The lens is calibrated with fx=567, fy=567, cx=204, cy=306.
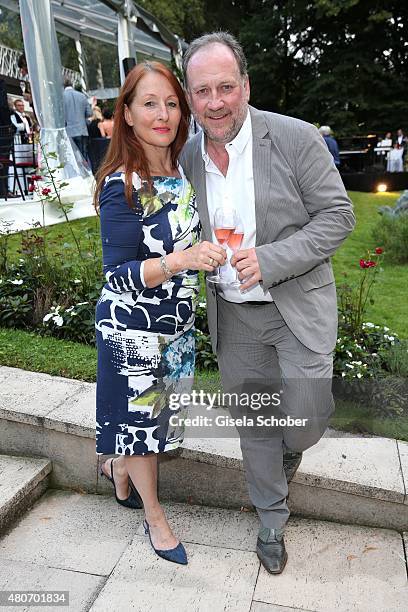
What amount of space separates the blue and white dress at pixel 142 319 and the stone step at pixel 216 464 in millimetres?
406

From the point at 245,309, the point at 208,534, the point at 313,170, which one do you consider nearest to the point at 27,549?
the point at 208,534

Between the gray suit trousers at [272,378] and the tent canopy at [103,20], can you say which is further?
the tent canopy at [103,20]

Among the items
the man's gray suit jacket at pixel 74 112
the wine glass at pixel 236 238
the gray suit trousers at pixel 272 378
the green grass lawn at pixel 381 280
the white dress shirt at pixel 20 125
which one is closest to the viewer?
the wine glass at pixel 236 238

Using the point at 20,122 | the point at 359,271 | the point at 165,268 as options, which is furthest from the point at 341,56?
the point at 165,268

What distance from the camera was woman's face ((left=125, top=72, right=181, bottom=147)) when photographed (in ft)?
6.77

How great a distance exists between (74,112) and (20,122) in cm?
107

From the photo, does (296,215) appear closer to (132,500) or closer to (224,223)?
(224,223)

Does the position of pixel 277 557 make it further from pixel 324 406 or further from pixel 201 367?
pixel 201 367

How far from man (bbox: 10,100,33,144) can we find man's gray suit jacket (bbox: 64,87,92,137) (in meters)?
0.82

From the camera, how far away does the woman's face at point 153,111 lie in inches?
81.3

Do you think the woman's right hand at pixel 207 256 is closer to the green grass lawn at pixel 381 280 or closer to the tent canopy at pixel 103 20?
the green grass lawn at pixel 381 280

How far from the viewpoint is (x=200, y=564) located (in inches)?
92.5

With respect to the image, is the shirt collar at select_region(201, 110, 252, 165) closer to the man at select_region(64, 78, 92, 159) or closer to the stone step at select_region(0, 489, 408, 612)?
the stone step at select_region(0, 489, 408, 612)

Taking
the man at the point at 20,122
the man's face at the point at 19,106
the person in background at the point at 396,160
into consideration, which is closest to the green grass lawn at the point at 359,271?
the man at the point at 20,122
